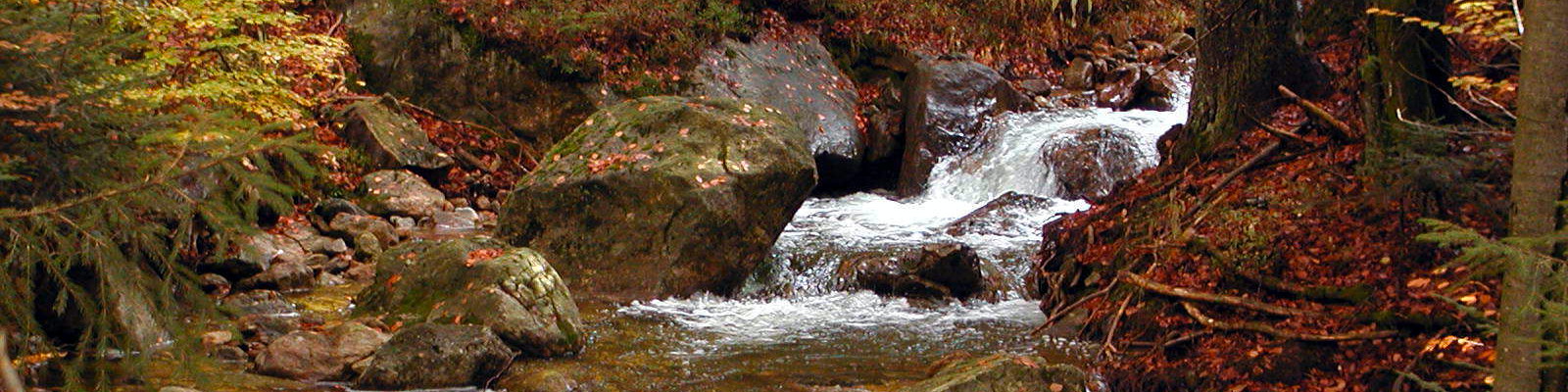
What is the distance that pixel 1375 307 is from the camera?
544 cm

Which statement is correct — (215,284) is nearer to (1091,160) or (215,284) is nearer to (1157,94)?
(1091,160)

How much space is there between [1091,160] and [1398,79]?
715 cm

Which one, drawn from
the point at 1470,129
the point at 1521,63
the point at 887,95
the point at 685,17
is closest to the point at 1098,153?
the point at 887,95

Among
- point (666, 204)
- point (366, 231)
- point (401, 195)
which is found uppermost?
point (666, 204)

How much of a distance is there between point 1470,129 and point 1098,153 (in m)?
7.77

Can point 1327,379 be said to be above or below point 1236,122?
below

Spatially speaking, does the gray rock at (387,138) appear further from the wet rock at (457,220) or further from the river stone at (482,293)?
the river stone at (482,293)

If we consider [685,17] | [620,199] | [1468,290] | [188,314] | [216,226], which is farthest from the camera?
[685,17]

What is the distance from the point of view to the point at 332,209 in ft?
36.3

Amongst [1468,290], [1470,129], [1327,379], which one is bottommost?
[1327,379]

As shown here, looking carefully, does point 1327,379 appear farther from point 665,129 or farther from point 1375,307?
point 665,129

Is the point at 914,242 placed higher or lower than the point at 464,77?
lower

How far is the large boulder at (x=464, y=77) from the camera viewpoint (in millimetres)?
14141

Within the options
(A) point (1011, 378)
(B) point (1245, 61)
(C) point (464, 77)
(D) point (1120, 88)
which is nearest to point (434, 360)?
(A) point (1011, 378)
